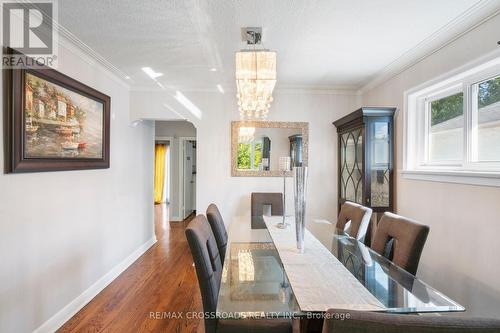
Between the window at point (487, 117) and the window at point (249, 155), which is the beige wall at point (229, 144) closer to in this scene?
the window at point (249, 155)

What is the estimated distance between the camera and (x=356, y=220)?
233 centimetres

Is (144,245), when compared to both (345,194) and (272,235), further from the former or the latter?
(345,194)

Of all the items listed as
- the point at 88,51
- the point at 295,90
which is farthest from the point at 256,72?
the point at 295,90

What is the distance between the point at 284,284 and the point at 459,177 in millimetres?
1582

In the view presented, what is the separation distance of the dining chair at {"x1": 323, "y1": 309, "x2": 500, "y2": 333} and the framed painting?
6.74 feet

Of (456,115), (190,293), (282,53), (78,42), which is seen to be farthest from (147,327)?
(456,115)

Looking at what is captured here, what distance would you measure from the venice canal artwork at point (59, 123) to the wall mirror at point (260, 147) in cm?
159

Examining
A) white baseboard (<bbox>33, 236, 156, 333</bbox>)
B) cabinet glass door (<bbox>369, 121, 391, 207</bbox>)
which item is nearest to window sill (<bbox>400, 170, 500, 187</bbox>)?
cabinet glass door (<bbox>369, 121, 391, 207</bbox>)

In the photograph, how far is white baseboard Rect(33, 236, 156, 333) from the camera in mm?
2105

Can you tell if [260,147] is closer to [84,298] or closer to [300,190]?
[300,190]

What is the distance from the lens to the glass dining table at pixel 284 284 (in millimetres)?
1169

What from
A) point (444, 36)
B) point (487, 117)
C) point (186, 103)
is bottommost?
point (487, 117)

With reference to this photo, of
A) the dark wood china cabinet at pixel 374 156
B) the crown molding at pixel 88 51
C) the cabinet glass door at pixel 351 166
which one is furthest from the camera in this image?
the cabinet glass door at pixel 351 166

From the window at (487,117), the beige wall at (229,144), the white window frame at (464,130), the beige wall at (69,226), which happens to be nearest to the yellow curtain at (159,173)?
the beige wall at (69,226)
